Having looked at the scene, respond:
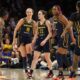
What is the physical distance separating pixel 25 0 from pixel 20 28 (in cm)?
852

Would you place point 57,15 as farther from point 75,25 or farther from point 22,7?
point 22,7

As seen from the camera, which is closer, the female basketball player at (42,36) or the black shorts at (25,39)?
the female basketball player at (42,36)

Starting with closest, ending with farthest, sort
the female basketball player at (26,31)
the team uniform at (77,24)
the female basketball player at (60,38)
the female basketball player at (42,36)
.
Answer: the team uniform at (77,24) → the female basketball player at (60,38) → the female basketball player at (42,36) → the female basketball player at (26,31)

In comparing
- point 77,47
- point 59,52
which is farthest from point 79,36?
point 59,52

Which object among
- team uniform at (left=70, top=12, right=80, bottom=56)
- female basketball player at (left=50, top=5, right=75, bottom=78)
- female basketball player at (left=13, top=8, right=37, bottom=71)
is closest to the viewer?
team uniform at (left=70, top=12, right=80, bottom=56)

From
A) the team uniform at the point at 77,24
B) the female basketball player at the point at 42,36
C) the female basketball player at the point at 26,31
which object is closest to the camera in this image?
the team uniform at the point at 77,24

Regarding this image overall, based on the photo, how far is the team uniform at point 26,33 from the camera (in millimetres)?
10906

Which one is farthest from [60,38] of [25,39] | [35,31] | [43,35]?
[25,39]

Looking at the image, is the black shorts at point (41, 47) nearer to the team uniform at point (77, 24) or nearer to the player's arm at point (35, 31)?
the player's arm at point (35, 31)

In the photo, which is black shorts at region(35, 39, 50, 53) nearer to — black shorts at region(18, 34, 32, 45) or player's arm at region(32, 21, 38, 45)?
player's arm at region(32, 21, 38, 45)

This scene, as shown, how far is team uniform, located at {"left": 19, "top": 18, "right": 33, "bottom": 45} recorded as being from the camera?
35.8 feet

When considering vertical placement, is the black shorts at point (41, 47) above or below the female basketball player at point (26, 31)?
below

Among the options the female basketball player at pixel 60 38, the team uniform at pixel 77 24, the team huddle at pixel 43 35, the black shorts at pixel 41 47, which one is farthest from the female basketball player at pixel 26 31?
the team uniform at pixel 77 24

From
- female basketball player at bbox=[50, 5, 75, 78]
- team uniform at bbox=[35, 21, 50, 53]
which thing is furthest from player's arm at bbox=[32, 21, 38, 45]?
female basketball player at bbox=[50, 5, 75, 78]
